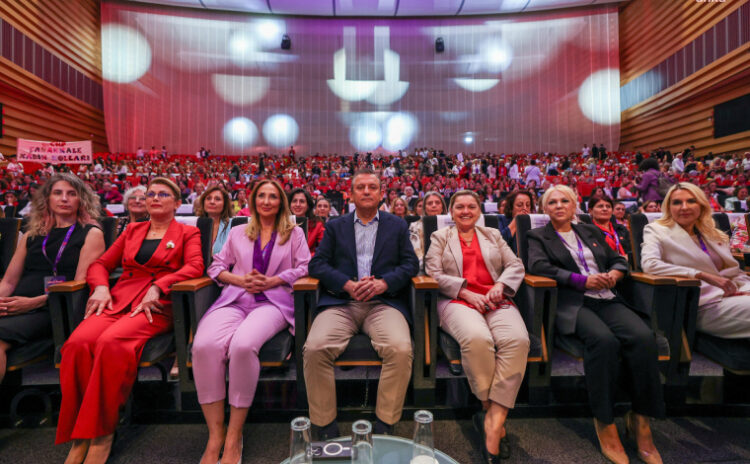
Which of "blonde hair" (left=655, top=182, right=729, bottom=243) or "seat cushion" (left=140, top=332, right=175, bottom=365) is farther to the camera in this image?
"blonde hair" (left=655, top=182, right=729, bottom=243)

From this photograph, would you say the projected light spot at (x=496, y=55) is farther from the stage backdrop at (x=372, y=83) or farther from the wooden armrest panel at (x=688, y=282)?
the wooden armrest panel at (x=688, y=282)

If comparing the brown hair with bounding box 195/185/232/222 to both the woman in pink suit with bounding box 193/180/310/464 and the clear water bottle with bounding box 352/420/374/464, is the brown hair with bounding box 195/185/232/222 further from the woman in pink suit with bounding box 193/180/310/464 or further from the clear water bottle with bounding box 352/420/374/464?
the clear water bottle with bounding box 352/420/374/464

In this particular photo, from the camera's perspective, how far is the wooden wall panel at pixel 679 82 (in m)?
9.05

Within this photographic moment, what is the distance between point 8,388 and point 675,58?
1516 centimetres

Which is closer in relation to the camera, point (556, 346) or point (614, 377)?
point (614, 377)

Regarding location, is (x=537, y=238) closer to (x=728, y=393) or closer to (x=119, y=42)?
(x=728, y=393)

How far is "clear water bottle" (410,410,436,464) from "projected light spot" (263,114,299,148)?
15.2 m

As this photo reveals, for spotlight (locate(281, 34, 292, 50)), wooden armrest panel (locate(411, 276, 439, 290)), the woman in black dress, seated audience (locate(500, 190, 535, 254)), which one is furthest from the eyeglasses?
spotlight (locate(281, 34, 292, 50))

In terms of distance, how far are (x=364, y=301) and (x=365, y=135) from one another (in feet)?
46.9

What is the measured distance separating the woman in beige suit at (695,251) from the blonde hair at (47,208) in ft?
9.21

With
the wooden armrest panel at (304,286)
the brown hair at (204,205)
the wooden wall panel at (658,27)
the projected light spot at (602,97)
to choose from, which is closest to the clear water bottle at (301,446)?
the wooden armrest panel at (304,286)

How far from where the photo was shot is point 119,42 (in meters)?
13.4

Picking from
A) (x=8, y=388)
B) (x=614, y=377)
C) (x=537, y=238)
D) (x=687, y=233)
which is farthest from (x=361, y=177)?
(x=8, y=388)

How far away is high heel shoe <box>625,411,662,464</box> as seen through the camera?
1.43 metres
